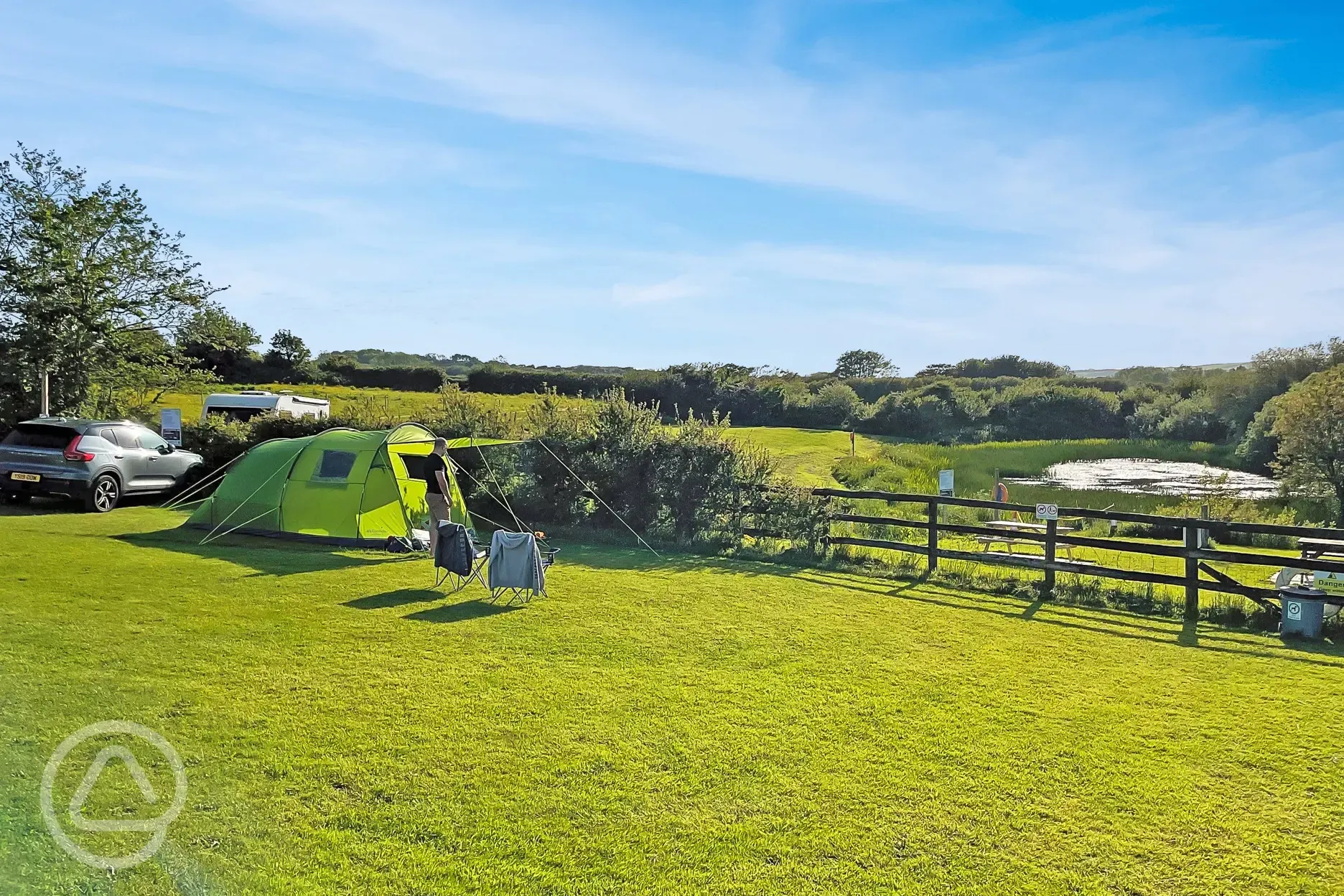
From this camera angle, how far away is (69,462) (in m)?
15.1

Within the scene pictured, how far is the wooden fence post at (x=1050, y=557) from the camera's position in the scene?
11.0 m

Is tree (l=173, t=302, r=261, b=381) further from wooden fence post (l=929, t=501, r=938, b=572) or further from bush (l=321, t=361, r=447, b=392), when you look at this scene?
bush (l=321, t=361, r=447, b=392)

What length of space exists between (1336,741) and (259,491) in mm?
12902

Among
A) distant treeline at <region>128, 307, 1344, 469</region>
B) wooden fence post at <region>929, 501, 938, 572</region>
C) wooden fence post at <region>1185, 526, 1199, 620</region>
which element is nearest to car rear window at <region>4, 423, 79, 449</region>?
wooden fence post at <region>929, 501, 938, 572</region>

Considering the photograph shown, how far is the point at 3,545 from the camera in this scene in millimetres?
11555

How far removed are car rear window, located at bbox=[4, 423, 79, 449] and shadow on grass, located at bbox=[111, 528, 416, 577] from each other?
3.48 metres

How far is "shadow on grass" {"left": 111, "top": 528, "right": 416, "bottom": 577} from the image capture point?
11.2 meters

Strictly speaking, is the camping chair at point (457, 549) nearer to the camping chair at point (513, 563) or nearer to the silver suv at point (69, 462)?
the camping chair at point (513, 563)

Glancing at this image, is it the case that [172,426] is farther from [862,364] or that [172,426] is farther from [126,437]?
[862,364]

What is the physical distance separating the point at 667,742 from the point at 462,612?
4.19 m

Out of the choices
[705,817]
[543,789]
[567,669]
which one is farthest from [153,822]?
[567,669]

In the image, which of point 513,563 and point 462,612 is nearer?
point 462,612

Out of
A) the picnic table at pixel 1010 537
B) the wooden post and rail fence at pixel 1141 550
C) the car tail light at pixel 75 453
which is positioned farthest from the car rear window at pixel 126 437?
the picnic table at pixel 1010 537

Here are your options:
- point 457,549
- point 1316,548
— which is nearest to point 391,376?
point 457,549
